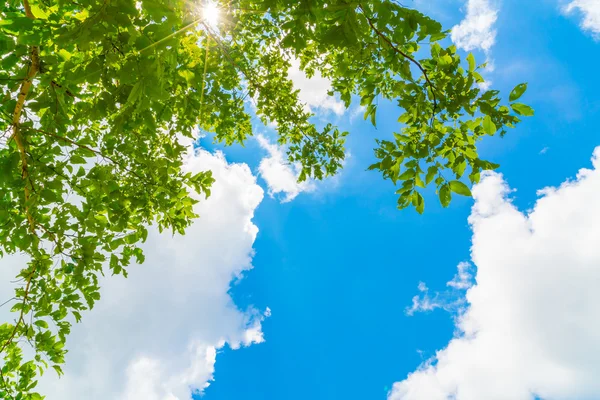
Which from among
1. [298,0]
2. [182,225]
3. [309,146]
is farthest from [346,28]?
[309,146]

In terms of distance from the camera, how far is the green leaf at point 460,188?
258cm

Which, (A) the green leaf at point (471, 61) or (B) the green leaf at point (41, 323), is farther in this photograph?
(B) the green leaf at point (41, 323)

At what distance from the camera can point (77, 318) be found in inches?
163

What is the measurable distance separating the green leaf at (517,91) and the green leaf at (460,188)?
0.76m

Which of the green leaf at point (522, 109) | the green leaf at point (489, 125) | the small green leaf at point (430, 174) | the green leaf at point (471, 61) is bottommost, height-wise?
the small green leaf at point (430, 174)

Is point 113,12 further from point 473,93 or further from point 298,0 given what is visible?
point 473,93

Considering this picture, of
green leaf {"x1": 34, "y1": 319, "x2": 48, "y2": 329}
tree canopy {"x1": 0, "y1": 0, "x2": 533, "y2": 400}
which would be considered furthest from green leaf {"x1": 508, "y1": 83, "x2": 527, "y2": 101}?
green leaf {"x1": 34, "y1": 319, "x2": 48, "y2": 329}

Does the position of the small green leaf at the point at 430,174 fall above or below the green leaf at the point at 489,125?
below

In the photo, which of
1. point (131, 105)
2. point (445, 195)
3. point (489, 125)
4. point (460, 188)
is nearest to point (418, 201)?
point (445, 195)

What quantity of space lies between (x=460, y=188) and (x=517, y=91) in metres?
0.83

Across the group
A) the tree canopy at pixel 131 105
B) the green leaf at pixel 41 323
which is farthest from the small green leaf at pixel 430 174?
the green leaf at pixel 41 323

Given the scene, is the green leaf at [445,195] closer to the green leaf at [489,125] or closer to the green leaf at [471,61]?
the green leaf at [489,125]

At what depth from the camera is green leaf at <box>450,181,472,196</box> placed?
2.58 m

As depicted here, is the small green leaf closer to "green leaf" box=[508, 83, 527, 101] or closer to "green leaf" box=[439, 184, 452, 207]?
"green leaf" box=[439, 184, 452, 207]
